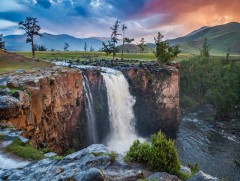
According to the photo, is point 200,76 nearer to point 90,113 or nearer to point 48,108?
point 90,113

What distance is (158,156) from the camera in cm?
1279

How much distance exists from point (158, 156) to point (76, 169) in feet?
13.9

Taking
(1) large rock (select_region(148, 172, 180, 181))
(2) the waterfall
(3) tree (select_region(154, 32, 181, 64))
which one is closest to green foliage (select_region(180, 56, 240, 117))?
(3) tree (select_region(154, 32, 181, 64))

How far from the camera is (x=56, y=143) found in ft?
95.4

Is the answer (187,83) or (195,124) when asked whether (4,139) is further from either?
(187,83)

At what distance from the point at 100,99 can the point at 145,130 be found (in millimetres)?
13898

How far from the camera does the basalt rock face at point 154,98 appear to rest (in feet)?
172

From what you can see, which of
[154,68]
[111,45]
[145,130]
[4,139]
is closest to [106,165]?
[4,139]

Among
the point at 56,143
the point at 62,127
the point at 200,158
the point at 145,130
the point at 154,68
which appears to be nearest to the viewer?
the point at 56,143

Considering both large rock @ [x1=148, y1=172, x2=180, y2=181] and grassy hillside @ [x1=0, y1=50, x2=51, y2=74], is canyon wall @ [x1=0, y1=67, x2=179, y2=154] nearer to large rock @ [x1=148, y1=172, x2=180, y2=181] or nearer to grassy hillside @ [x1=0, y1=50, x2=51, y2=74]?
grassy hillside @ [x1=0, y1=50, x2=51, y2=74]

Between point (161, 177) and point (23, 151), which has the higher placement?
point (161, 177)

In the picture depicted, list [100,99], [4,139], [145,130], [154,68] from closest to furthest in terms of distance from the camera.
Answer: [4,139] < [100,99] < [145,130] < [154,68]

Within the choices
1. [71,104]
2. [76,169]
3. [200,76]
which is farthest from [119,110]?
[200,76]

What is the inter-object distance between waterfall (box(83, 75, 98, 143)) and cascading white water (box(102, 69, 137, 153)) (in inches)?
127
